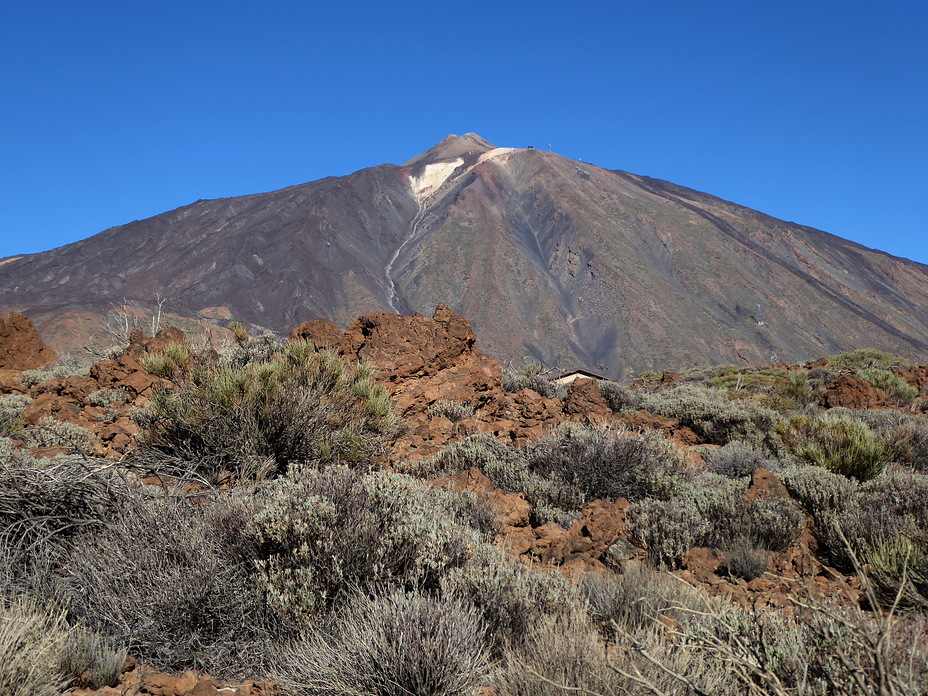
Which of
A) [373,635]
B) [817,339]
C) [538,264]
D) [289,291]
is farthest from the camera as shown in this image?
[538,264]

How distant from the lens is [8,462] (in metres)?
3.45

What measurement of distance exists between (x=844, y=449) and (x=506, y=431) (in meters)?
3.64

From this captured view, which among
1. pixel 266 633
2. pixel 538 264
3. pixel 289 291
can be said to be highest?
pixel 538 264

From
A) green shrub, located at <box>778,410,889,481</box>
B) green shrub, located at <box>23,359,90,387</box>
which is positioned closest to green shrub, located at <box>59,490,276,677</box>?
green shrub, located at <box>778,410,889,481</box>

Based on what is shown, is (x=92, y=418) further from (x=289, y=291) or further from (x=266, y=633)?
(x=289, y=291)

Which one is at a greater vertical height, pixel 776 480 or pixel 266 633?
pixel 776 480

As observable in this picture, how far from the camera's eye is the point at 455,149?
162125 millimetres

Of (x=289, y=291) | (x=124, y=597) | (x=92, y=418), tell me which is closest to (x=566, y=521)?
(x=124, y=597)

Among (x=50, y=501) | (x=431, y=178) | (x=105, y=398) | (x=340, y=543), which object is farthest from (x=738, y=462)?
(x=431, y=178)

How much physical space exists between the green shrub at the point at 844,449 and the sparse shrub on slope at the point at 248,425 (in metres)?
4.44

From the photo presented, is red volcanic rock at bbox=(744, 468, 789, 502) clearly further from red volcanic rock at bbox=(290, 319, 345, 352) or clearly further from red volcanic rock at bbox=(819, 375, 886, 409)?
red volcanic rock at bbox=(819, 375, 886, 409)

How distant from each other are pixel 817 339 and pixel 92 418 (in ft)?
323

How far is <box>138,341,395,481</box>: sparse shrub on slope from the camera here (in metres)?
4.89

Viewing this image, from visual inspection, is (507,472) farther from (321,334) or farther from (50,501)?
(321,334)
